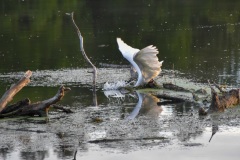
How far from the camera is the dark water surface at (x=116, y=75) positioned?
1200 centimetres

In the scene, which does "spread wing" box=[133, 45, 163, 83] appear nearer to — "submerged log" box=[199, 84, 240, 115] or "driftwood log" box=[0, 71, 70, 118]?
"submerged log" box=[199, 84, 240, 115]

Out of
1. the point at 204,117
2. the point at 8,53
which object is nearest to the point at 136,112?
the point at 204,117

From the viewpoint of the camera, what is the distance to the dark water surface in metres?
12.0

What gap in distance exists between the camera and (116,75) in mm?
19188

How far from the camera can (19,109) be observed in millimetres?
13820

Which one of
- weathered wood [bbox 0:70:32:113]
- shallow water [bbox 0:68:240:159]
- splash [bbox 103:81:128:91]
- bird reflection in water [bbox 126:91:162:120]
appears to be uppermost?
weathered wood [bbox 0:70:32:113]

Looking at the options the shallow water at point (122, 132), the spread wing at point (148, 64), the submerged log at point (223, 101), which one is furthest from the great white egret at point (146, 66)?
the submerged log at point (223, 101)

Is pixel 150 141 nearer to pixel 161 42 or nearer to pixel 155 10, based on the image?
pixel 161 42

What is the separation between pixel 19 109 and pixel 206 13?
2403cm

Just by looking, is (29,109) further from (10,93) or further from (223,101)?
(223,101)

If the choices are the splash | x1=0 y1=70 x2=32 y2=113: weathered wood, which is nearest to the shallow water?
x1=0 y1=70 x2=32 y2=113: weathered wood

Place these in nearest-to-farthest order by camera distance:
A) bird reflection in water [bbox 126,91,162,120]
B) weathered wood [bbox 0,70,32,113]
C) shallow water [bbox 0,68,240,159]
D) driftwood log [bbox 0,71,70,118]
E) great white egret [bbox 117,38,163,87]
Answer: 1. shallow water [bbox 0,68,240,159]
2. weathered wood [bbox 0,70,32,113]
3. driftwood log [bbox 0,71,70,118]
4. bird reflection in water [bbox 126,91,162,120]
5. great white egret [bbox 117,38,163,87]

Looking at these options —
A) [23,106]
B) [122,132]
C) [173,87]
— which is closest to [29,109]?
[23,106]

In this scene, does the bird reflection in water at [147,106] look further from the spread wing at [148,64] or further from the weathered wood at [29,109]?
the weathered wood at [29,109]
